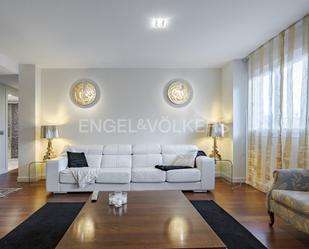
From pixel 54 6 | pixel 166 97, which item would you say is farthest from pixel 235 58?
pixel 54 6

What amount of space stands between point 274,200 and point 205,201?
1.31 meters

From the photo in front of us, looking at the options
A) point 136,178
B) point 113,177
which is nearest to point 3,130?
point 113,177

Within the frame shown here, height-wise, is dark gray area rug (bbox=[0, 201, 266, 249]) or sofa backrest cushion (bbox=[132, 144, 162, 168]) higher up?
sofa backrest cushion (bbox=[132, 144, 162, 168])

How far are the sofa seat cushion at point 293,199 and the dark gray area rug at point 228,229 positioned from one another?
47cm

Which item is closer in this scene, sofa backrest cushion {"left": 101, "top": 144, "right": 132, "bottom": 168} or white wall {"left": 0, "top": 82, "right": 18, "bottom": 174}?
sofa backrest cushion {"left": 101, "top": 144, "right": 132, "bottom": 168}

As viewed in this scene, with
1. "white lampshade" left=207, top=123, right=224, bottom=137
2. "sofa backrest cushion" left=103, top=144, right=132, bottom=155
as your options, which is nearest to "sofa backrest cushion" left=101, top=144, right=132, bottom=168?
"sofa backrest cushion" left=103, top=144, right=132, bottom=155

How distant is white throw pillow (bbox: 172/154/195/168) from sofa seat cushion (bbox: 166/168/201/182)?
0.28m

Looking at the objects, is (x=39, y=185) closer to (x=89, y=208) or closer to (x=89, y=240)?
(x=89, y=208)

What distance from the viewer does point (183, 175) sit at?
4.36m

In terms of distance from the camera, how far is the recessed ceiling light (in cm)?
316

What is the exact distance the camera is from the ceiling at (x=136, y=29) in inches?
111

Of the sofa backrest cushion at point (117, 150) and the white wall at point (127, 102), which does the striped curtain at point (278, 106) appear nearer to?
the white wall at point (127, 102)

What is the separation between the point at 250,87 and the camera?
4.85 meters

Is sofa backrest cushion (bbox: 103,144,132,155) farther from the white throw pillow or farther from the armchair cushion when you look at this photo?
the armchair cushion
